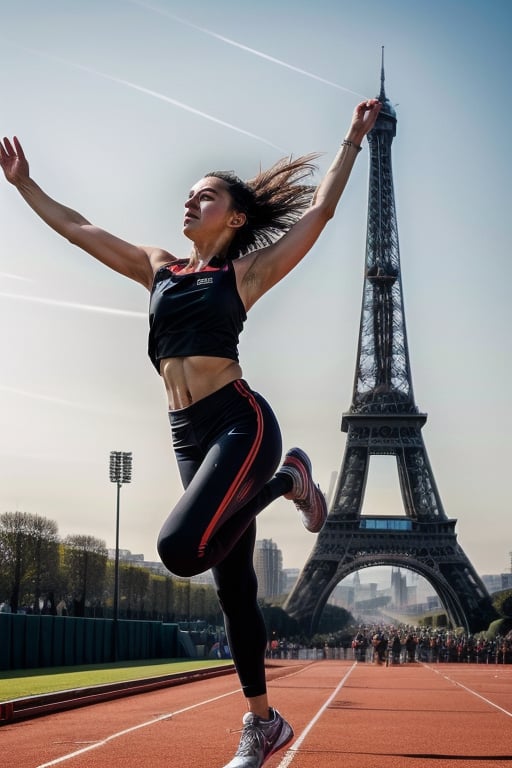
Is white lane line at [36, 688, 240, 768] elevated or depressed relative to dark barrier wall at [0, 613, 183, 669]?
elevated

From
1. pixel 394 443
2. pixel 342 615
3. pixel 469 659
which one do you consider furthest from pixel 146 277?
pixel 342 615

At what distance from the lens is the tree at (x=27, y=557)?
199 feet

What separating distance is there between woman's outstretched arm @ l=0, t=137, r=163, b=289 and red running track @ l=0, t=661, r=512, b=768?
366cm

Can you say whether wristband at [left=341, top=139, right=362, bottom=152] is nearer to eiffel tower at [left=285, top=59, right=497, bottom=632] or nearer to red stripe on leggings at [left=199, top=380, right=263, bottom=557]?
red stripe on leggings at [left=199, top=380, right=263, bottom=557]

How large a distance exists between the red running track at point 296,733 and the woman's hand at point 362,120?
4.23 m

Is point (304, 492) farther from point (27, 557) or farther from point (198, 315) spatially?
point (27, 557)

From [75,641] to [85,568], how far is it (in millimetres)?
35563

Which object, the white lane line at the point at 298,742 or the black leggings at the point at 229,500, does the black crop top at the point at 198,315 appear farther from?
the white lane line at the point at 298,742

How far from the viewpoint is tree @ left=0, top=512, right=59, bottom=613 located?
60750 millimetres

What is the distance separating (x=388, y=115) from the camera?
277 ft

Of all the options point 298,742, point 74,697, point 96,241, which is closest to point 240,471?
point 96,241

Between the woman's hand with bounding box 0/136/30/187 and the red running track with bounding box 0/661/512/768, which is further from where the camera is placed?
the red running track with bounding box 0/661/512/768

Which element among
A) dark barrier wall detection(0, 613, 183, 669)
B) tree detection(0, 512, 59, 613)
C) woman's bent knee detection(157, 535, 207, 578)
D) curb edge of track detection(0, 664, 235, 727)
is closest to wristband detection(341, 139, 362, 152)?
woman's bent knee detection(157, 535, 207, 578)

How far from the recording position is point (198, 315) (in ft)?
15.6
